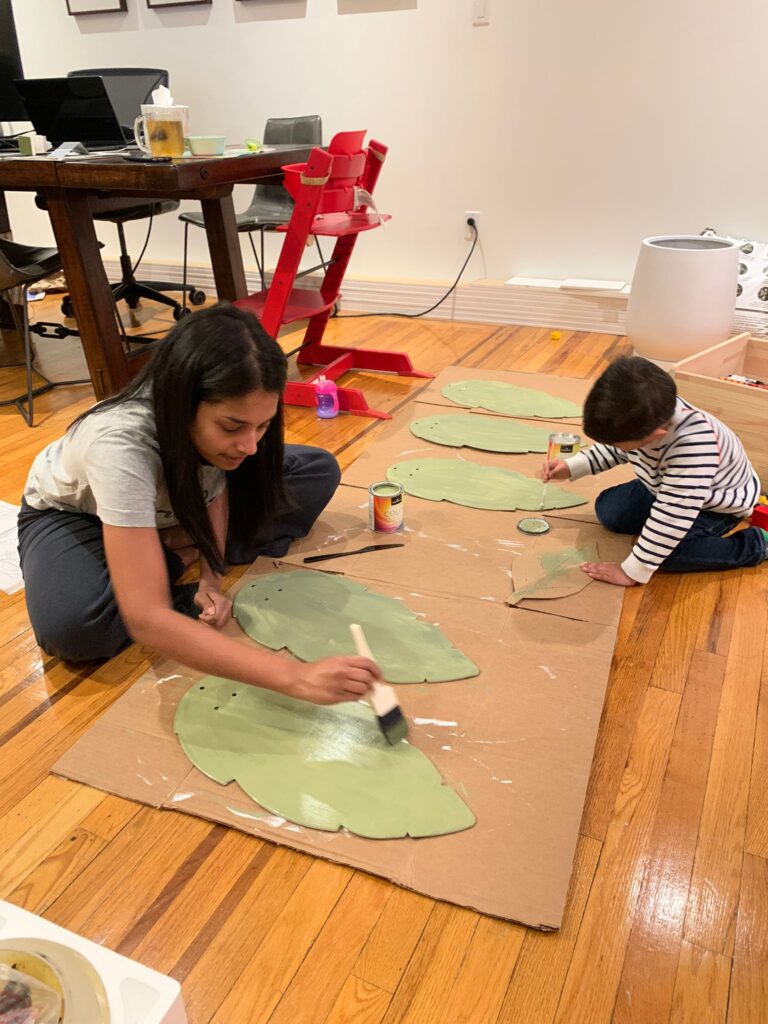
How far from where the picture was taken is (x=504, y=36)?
3.18m

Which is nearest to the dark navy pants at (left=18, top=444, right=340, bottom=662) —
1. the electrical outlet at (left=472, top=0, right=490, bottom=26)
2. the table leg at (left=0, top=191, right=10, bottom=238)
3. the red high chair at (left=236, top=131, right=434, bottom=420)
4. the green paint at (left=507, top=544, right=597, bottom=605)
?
the green paint at (left=507, top=544, right=597, bottom=605)

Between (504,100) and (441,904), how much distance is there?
3.32 metres

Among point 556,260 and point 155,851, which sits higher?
point 556,260

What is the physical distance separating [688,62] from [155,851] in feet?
11.0

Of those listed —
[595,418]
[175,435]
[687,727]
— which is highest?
[175,435]

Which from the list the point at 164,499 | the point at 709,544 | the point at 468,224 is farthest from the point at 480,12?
the point at 164,499

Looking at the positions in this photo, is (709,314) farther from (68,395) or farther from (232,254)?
(68,395)

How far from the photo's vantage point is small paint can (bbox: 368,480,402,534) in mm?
1768

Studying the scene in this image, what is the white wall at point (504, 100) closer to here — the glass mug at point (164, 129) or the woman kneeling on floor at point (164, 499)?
the glass mug at point (164, 129)

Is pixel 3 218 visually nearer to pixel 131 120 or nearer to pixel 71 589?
pixel 131 120

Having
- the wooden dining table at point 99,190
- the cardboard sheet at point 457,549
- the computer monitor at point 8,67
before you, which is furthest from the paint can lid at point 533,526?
the computer monitor at point 8,67

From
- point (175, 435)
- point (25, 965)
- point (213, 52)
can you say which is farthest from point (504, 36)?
point (25, 965)

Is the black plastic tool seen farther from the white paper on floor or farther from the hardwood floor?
the white paper on floor

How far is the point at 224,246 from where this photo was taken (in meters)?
2.91
